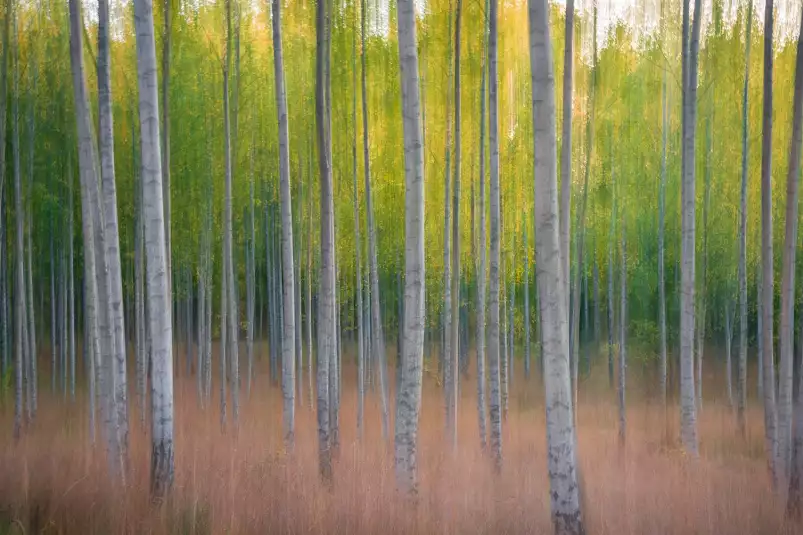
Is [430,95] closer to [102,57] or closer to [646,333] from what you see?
[102,57]

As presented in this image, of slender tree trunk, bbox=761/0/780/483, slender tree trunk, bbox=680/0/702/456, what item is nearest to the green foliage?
slender tree trunk, bbox=680/0/702/456

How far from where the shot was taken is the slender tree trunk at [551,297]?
15.8 feet

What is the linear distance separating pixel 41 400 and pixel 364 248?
873cm

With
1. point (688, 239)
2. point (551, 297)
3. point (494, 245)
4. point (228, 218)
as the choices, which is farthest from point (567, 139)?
point (228, 218)

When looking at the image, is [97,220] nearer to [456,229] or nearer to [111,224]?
[111,224]

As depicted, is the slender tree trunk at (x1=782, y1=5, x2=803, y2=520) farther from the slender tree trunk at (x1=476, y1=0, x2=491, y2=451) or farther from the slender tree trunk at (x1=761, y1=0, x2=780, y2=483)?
the slender tree trunk at (x1=476, y1=0, x2=491, y2=451)

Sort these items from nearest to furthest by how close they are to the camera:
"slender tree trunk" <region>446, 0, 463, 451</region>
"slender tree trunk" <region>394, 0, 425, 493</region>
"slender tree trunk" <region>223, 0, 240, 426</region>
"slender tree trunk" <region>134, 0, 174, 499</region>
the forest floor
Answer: the forest floor, "slender tree trunk" <region>134, 0, 174, 499</region>, "slender tree trunk" <region>394, 0, 425, 493</region>, "slender tree trunk" <region>446, 0, 463, 451</region>, "slender tree trunk" <region>223, 0, 240, 426</region>

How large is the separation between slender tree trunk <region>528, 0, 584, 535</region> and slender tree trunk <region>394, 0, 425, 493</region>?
1.61 m

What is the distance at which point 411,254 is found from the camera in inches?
248

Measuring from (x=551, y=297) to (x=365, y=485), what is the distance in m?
3.01

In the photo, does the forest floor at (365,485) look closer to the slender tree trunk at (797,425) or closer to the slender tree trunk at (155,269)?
the slender tree trunk at (797,425)

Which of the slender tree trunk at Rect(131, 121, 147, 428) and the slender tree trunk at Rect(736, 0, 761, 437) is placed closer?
the slender tree trunk at Rect(736, 0, 761, 437)

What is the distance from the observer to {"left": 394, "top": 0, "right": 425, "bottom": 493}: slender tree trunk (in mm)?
6297

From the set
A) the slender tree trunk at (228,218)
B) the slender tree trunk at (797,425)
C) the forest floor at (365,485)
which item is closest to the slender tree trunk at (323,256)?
the forest floor at (365,485)
